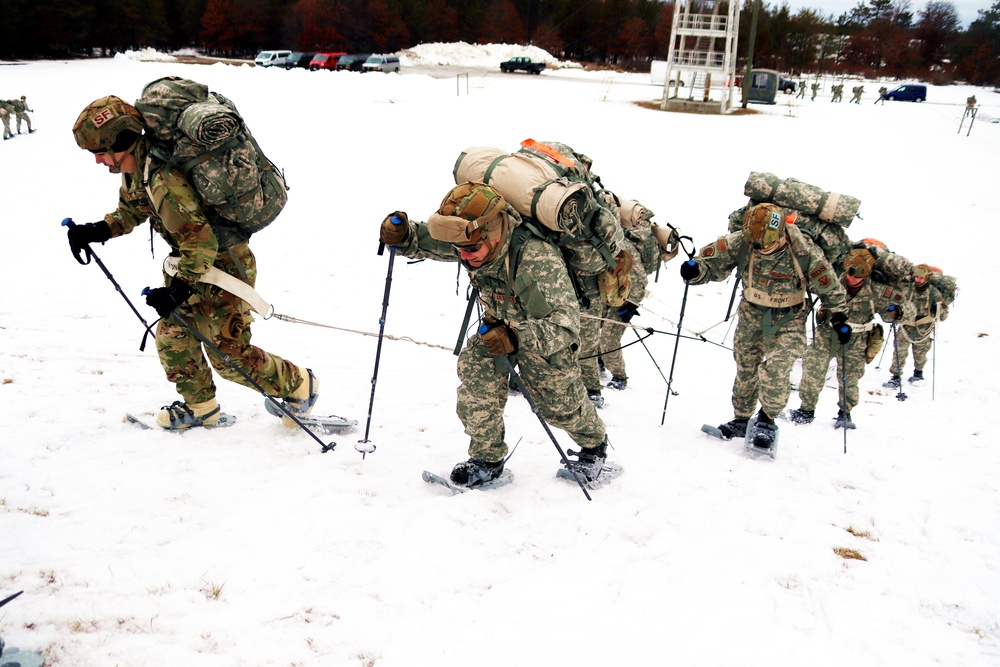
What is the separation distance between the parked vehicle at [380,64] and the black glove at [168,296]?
3517 centimetres

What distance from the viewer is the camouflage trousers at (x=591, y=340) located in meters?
6.12

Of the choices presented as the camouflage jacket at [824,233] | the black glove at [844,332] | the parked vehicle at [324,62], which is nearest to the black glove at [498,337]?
the camouflage jacket at [824,233]

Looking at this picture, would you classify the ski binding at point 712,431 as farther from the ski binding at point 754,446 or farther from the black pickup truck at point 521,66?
the black pickup truck at point 521,66

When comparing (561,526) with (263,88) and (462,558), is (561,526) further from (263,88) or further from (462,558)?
(263,88)

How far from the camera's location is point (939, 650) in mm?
3578

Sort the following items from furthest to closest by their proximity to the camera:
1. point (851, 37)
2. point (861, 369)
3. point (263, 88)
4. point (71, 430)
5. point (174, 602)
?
point (851, 37), point (263, 88), point (861, 369), point (71, 430), point (174, 602)

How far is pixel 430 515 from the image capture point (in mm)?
4391

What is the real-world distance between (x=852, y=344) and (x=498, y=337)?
5320 millimetres

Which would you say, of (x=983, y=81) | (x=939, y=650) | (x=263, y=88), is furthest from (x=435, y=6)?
(x=939, y=650)

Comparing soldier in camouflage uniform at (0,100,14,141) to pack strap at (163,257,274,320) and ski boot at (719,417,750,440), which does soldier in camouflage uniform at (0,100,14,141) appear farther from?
ski boot at (719,417,750,440)

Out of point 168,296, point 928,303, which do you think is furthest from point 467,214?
point 928,303

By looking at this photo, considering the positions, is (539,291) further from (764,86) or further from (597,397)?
(764,86)

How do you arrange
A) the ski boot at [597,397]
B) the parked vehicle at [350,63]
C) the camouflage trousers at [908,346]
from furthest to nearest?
the parked vehicle at [350,63]
the camouflage trousers at [908,346]
the ski boot at [597,397]

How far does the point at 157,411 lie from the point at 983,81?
75718mm
